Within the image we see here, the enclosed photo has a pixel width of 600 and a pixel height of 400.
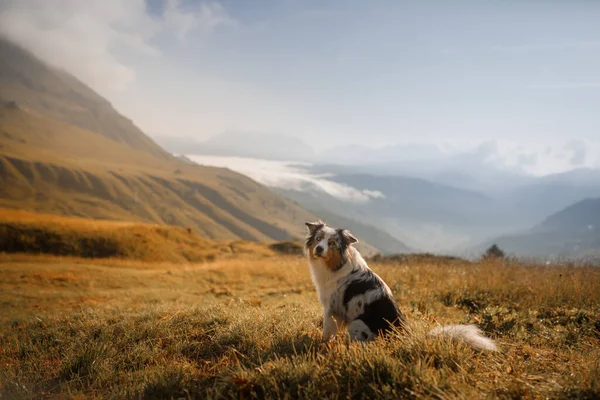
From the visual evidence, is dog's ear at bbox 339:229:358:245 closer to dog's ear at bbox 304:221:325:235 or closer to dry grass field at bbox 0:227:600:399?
dog's ear at bbox 304:221:325:235

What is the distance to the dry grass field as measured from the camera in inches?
187

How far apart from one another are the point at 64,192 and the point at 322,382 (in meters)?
215

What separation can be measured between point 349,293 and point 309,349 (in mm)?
1310

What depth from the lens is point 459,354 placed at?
5195mm

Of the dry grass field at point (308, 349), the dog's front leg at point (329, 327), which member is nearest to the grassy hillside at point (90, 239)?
the dry grass field at point (308, 349)

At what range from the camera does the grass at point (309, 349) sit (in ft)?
15.6

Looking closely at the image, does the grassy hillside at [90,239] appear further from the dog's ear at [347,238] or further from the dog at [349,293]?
the dog's ear at [347,238]

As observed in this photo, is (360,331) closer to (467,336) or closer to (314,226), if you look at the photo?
(467,336)

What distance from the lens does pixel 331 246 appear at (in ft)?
23.2

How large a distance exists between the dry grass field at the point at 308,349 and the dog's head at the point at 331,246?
1.42 meters

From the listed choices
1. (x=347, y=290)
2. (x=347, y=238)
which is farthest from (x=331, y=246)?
(x=347, y=290)

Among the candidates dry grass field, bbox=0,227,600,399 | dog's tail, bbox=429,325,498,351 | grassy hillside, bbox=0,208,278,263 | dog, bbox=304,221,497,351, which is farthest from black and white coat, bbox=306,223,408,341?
grassy hillside, bbox=0,208,278,263

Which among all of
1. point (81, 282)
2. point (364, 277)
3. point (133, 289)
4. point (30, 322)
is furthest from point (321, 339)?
point (81, 282)

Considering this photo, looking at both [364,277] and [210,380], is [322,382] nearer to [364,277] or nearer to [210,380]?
[210,380]
